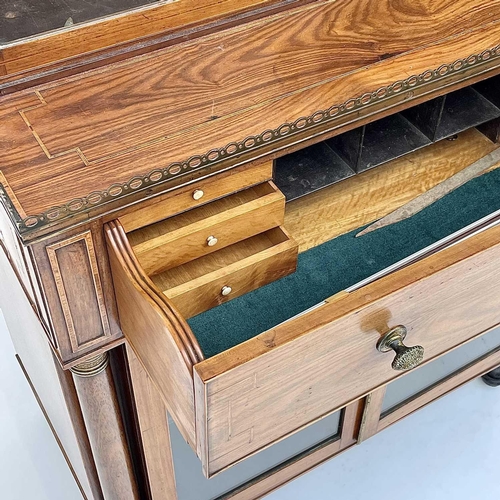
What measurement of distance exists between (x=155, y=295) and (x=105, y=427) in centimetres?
32

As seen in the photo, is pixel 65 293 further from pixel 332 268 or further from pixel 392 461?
pixel 392 461

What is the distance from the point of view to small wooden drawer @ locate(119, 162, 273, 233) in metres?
0.69

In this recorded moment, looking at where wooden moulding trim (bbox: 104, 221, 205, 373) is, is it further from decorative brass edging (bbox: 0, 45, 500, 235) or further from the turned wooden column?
the turned wooden column

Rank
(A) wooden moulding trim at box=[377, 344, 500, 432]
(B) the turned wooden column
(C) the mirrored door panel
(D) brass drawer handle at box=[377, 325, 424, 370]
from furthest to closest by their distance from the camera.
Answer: (A) wooden moulding trim at box=[377, 344, 500, 432], (C) the mirrored door panel, (B) the turned wooden column, (D) brass drawer handle at box=[377, 325, 424, 370]

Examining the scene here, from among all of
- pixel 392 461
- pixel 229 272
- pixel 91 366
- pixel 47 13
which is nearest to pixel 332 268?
pixel 229 272

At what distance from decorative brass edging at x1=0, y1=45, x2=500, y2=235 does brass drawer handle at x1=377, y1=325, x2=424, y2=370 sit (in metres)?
0.20

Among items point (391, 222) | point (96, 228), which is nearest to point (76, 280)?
point (96, 228)

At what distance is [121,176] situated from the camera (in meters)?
0.67

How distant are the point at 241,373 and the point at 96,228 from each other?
0.59 ft

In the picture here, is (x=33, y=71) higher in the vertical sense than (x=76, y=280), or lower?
higher

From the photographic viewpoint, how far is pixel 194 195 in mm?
712

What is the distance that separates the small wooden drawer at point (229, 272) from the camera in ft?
2.45

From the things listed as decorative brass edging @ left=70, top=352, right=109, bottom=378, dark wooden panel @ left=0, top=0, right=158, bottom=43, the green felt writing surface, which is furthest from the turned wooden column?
dark wooden panel @ left=0, top=0, right=158, bottom=43

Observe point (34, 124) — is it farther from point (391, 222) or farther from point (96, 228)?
point (391, 222)
